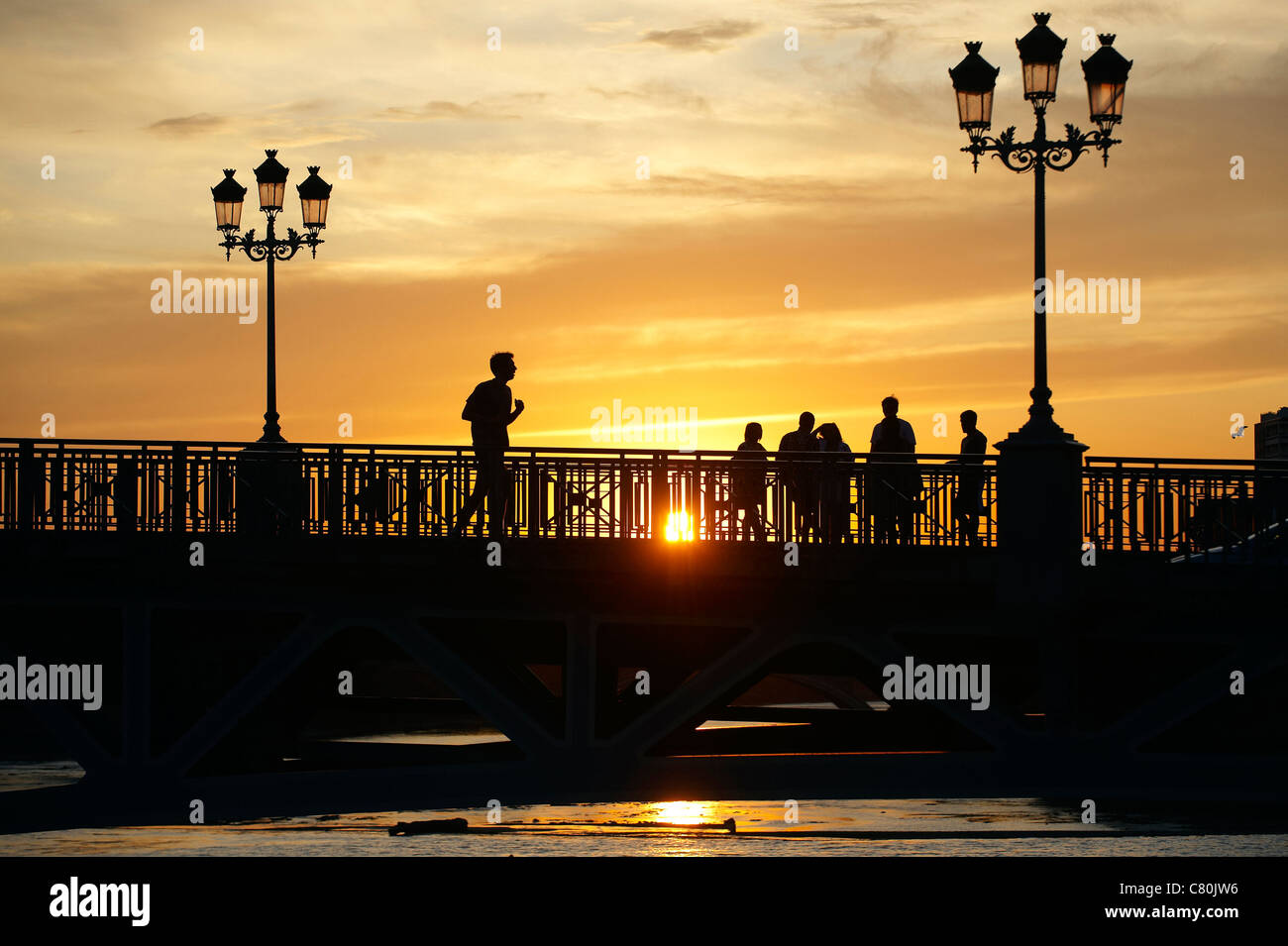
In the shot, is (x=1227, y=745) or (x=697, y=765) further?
(x=1227, y=745)

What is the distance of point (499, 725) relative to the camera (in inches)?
711

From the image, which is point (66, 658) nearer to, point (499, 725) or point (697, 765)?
point (499, 725)

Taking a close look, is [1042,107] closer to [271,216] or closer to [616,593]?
[616,593]

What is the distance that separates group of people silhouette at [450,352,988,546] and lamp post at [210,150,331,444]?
258 inches

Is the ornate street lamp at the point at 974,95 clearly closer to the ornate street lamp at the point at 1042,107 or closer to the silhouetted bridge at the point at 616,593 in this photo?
the ornate street lamp at the point at 1042,107

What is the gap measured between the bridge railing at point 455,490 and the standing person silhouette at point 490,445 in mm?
95

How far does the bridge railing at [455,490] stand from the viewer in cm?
1766

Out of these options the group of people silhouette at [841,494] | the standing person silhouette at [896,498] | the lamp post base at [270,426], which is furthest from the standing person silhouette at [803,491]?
the lamp post base at [270,426]

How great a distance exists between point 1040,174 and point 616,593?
18.1 feet

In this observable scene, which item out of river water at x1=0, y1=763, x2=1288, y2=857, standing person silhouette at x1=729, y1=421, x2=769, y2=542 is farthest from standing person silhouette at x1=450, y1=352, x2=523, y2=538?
river water at x1=0, y1=763, x2=1288, y2=857

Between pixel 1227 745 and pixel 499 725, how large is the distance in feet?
33.8

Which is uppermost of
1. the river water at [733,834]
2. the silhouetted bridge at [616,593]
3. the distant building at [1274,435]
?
the distant building at [1274,435]
